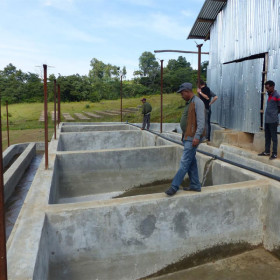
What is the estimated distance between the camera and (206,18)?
10.5 metres

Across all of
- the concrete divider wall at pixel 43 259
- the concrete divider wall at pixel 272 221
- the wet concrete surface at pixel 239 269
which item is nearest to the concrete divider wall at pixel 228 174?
the concrete divider wall at pixel 272 221

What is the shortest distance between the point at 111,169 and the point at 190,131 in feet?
10.8

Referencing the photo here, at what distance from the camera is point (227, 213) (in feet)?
12.9

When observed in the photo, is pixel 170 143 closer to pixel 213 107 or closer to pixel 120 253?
pixel 213 107

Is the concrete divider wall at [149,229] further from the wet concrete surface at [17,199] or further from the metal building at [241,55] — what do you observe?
the metal building at [241,55]

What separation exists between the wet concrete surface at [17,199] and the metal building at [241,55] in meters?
6.91

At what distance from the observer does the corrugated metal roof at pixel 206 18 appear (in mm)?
9766

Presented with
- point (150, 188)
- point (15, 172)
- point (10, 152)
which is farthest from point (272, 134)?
point (10, 152)

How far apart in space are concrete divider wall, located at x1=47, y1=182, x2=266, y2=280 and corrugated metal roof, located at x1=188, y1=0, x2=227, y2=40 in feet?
26.5

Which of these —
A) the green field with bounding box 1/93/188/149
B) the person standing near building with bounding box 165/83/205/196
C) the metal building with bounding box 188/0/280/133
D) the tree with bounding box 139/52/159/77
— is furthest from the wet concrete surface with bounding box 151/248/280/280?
the tree with bounding box 139/52/159/77

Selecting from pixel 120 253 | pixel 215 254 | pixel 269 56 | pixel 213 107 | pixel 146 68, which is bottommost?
pixel 215 254

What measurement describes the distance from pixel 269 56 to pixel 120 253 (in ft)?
21.2

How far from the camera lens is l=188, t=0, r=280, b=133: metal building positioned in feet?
23.6

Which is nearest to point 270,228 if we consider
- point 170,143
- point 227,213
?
point 227,213
